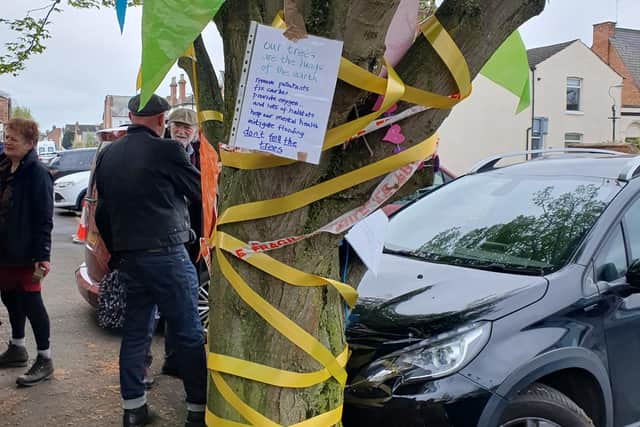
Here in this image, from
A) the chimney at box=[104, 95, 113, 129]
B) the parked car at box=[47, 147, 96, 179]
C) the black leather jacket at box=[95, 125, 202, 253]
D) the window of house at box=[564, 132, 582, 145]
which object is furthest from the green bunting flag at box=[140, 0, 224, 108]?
the chimney at box=[104, 95, 113, 129]

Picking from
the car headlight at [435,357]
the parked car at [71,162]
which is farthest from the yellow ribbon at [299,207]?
the parked car at [71,162]

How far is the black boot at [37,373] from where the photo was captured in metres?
4.36

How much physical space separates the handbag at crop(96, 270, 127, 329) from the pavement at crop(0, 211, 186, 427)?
1.82ft

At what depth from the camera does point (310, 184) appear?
1.96 meters

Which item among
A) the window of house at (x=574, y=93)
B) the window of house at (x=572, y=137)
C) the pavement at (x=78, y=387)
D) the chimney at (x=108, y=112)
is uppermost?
the chimney at (x=108, y=112)

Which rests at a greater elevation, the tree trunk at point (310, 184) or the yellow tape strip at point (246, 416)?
the tree trunk at point (310, 184)

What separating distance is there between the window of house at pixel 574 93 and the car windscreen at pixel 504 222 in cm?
2906

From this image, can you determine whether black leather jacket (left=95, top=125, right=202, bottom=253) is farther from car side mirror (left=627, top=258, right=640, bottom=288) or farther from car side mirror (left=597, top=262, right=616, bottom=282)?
car side mirror (left=627, top=258, right=640, bottom=288)

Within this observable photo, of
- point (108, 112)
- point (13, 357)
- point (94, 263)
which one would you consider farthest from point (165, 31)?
point (108, 112)

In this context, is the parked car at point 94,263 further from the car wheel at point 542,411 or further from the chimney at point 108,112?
the chimney at point 108,112

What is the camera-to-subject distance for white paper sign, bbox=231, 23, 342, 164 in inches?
70.7

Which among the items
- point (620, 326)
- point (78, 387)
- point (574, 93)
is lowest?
point (78, 387)

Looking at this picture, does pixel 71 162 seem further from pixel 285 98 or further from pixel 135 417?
pixel 285 98

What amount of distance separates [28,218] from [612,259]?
3.66 meters
